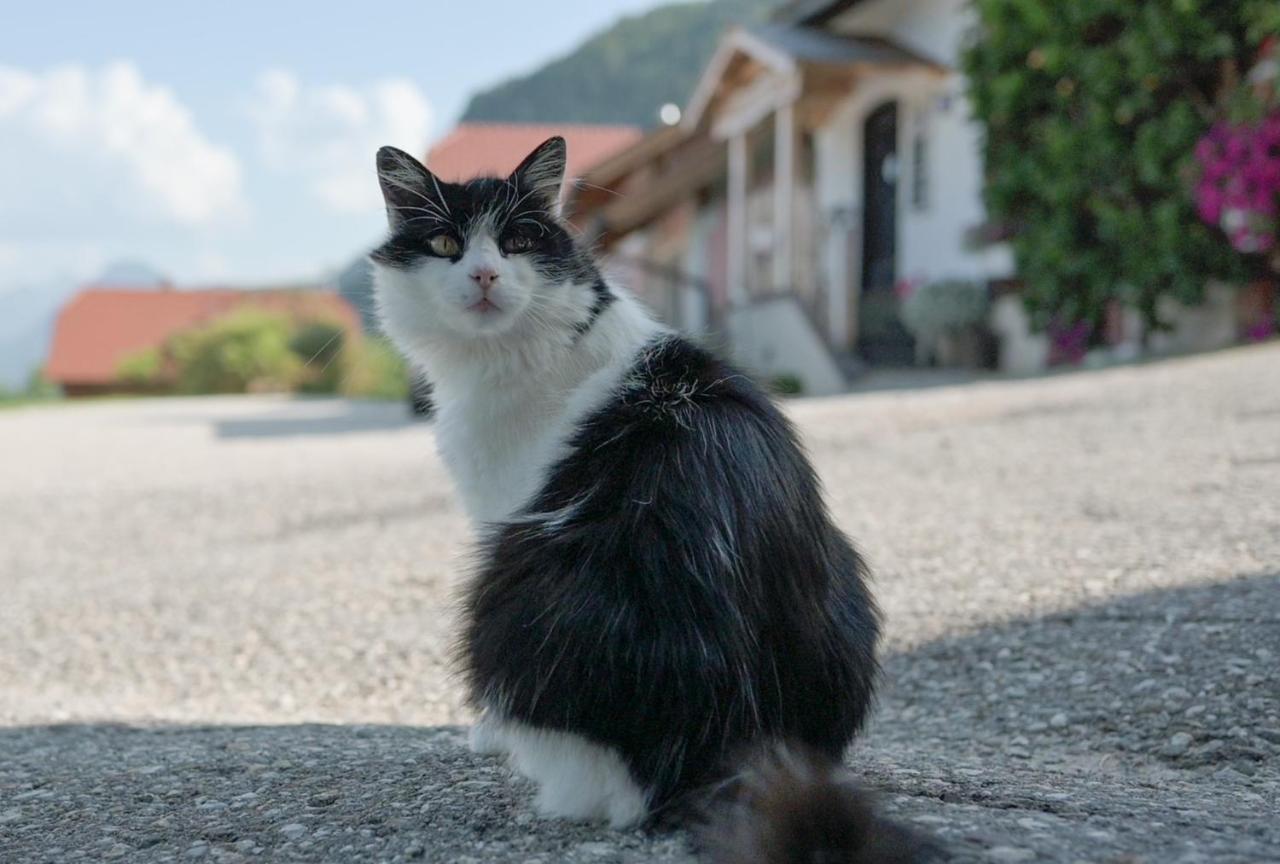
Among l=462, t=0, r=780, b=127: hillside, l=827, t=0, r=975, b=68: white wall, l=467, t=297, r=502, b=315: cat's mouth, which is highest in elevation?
l=462, t=0, r=780, b=127: hillside

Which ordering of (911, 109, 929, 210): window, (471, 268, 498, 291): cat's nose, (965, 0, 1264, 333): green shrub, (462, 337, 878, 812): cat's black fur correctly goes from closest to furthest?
(462, 337, 878, 812): cat's black fur, (471, 268, 498, 291): cat's nose, (965, 0, 1264, 333): green shrub, (911, 109, 929, 210): window

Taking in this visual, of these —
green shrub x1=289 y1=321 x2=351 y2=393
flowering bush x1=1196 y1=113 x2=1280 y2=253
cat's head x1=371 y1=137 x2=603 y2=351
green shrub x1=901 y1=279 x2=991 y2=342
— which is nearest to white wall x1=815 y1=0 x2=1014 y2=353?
green shrub x1=901 y1=279 x2=991 y2=342

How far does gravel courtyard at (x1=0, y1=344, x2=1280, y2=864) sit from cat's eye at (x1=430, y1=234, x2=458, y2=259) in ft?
1.81

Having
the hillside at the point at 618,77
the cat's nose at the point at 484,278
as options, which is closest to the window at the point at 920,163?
the cat's nose at the point at 484,278

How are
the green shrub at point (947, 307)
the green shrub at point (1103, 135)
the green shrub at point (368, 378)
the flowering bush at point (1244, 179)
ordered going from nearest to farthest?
the flowering bush at point (1244, 179) < the green shrub at point (1103, 135) < the green shrub at point (947, 307) < the green shrub at point (368, 378)

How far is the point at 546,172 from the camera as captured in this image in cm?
235

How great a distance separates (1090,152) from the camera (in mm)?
9344

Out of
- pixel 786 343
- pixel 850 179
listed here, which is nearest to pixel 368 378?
pixel 850 179

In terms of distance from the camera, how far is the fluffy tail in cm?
155

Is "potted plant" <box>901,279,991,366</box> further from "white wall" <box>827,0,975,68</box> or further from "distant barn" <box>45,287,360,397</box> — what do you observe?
"distant barn" <box>45,287,360,397</box>

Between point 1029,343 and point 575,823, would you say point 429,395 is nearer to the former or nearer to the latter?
point 575,823

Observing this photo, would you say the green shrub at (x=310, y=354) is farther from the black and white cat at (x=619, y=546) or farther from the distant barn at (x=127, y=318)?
the black and white cat at (x=619, y=546)

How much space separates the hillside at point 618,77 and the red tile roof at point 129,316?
19069 mm

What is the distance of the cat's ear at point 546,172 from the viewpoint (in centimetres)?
230
